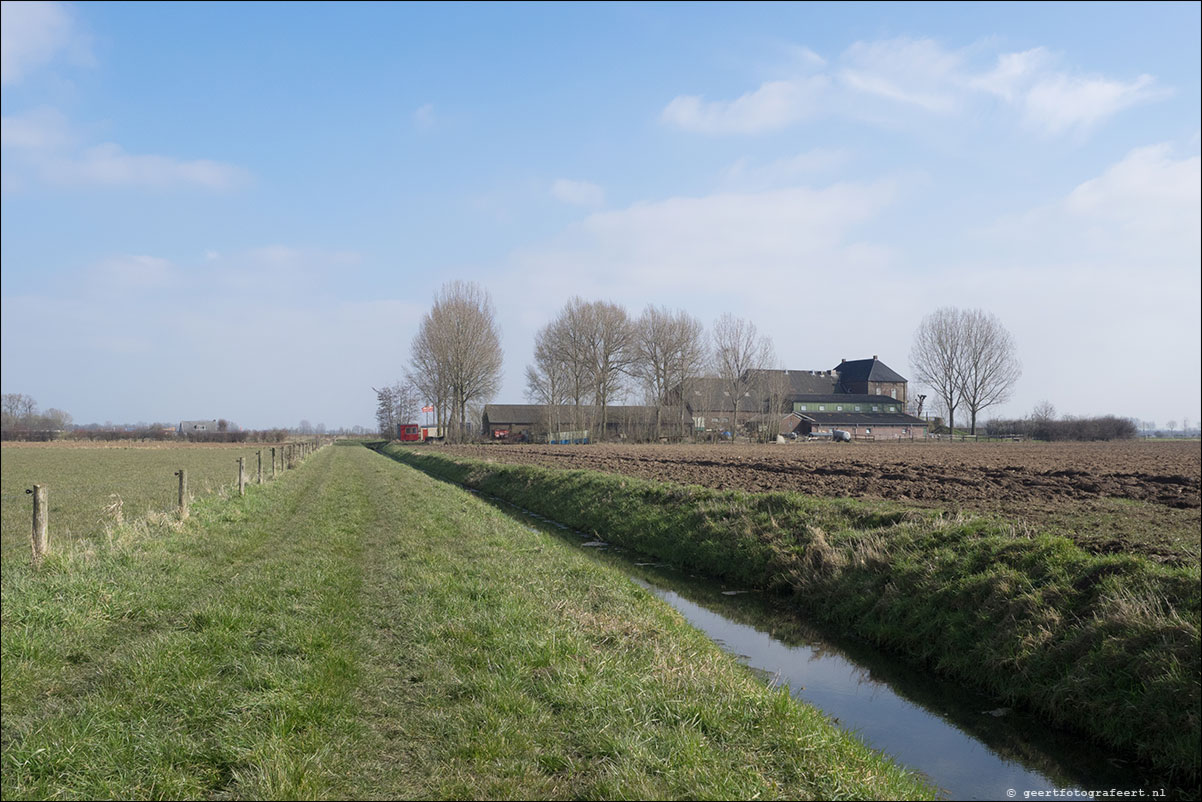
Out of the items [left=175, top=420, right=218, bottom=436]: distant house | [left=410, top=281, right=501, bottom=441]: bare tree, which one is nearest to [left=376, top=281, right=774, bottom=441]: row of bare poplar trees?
[left=410, top=281, right=501, bottom=441]: bare tree

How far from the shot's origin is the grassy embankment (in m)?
6.15

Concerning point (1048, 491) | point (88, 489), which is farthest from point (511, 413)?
point (1048, 491)

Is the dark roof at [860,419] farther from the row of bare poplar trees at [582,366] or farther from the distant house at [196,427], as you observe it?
the distant house at [196,427]

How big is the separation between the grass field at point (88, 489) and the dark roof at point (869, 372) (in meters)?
99.8

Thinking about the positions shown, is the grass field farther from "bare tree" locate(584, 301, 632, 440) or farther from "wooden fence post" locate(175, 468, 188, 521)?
"bare tree" locate(584, 301, 632, 440)

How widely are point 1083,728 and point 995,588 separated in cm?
208

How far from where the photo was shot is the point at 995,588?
830 centimetres

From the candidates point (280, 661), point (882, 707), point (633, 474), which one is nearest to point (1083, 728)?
point (882, 707)

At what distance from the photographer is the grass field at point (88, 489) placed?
17938mm

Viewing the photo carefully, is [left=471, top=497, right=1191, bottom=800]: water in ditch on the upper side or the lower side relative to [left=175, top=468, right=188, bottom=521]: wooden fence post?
lower

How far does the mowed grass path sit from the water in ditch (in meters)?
0.72

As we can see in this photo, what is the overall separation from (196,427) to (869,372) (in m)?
106

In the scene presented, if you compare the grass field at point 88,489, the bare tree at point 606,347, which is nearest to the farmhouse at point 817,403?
the bare tree at point 606,347

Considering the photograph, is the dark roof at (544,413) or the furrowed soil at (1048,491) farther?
the dark roof at (544,413)
